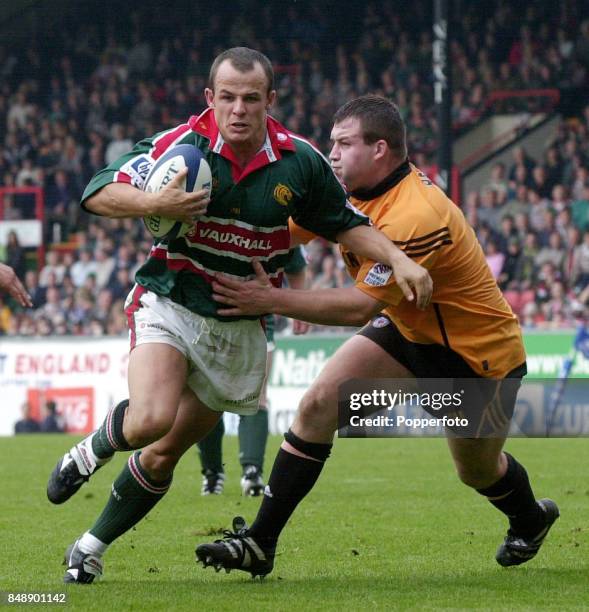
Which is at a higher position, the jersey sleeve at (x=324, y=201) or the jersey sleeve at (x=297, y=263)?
the jersey sleeve at (x=324, y=201)

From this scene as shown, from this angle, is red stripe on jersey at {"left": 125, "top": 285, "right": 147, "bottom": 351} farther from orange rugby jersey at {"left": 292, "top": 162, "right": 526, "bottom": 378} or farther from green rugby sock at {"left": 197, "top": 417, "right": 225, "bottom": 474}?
green rugby sock at {"left": 197, "top": 417, "right": 225, "bottom": 474}

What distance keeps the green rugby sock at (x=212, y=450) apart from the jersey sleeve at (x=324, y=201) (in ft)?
12.0

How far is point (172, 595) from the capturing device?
16.5 ft

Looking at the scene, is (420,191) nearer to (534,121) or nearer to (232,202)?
(232,202)

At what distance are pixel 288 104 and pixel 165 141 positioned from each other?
18600 millimetres

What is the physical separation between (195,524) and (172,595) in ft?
7.82

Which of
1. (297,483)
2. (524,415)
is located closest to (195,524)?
(297,483)

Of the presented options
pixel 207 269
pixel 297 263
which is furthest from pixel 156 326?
pixel 297 263

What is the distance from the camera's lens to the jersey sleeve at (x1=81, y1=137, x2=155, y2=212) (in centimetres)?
502

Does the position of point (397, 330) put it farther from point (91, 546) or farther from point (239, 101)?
point (91, 546)

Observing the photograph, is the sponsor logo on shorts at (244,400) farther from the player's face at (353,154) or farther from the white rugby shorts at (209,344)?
the player's face at (353,154)

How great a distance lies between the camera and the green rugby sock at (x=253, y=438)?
8836mm

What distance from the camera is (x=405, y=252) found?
540 cm

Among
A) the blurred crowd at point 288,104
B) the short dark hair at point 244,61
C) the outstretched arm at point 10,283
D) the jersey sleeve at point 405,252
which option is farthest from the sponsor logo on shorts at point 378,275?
the blurred crowd at point 288,104
